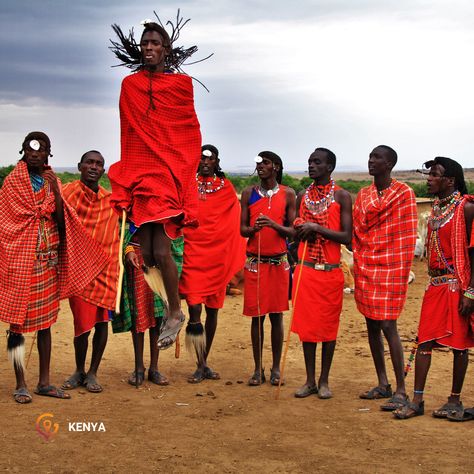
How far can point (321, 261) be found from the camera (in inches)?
288

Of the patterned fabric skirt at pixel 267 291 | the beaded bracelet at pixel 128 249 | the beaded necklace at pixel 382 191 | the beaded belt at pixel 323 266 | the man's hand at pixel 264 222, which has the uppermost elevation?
the beaded necklace at pixel 382 191

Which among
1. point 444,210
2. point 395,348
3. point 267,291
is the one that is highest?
point 444,210

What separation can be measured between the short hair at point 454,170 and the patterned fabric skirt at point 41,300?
11.8 ft

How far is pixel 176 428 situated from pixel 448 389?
2.98 metres

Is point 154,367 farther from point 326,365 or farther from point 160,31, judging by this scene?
point 160,31

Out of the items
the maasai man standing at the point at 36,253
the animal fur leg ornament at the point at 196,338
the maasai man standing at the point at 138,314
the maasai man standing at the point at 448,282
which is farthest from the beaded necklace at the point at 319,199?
the maasai man standing at the point at 36,253

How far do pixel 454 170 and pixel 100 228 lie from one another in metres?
3.43

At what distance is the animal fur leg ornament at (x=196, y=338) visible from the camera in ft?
25.8

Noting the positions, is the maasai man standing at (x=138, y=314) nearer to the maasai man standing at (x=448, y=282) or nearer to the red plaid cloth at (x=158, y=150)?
the red plaid cloth at (x=158, y=150)

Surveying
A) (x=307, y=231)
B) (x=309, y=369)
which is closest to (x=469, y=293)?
(x=307, y=231)

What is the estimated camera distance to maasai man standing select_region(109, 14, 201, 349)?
6.38 m

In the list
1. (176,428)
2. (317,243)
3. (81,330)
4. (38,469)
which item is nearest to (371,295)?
(317,243)

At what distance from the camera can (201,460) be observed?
218 inches

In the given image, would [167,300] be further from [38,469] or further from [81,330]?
[38,469]
